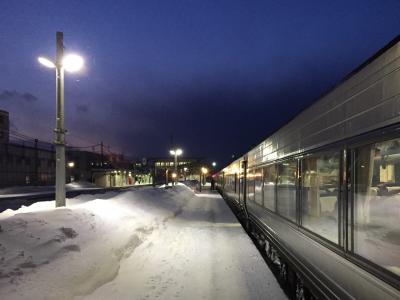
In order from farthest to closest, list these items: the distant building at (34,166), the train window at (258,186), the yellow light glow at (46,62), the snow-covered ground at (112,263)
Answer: the distant building at (34,166) → the train window at (258,186) → the yellow light glow at (46,62) → the snow-covered ground at (112,263)

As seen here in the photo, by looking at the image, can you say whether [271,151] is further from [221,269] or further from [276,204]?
[221,269]

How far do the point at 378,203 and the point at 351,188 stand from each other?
493 mm

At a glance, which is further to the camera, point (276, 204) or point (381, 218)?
point (276, 204)

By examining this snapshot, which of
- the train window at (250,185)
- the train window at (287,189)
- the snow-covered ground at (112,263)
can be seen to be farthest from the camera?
the train window at (250,185)

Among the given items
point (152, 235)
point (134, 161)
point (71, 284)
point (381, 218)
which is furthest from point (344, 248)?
point (134, 161)

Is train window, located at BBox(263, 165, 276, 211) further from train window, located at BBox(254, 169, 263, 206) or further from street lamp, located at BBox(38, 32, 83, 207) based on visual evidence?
street lamp, located at BBox(38, 32, 83, 207)

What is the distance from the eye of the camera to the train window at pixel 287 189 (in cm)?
702

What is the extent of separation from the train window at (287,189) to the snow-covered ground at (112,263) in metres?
1.21

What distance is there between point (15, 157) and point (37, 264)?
51.3 metres

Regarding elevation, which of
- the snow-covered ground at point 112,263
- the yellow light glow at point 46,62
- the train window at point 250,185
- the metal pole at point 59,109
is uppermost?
the yellow light glow at point 46,62

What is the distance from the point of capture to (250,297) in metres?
6.18

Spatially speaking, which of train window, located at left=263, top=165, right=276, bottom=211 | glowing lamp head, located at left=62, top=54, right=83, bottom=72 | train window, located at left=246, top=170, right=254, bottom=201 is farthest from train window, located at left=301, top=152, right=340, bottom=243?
glowing lamp head, located at left=62, top=54, right=83, bottom=72

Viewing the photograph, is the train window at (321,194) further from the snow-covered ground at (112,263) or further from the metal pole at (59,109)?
the metal pole at (59,109)

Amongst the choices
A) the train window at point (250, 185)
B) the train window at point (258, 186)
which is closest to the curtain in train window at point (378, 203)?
the train window at point (258, 186)
